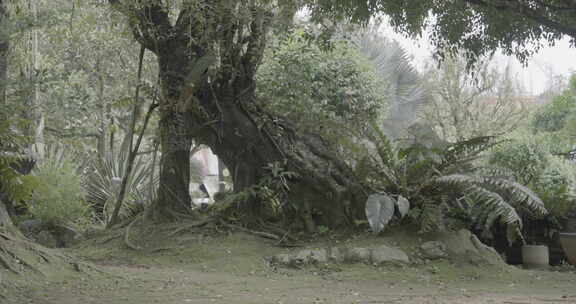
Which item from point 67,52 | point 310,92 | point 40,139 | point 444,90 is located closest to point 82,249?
point 40,139

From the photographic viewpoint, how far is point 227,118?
8719mm

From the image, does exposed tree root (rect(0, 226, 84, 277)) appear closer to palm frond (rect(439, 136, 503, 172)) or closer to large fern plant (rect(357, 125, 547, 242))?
large fern plant (rect(357, 125, 547, 242))

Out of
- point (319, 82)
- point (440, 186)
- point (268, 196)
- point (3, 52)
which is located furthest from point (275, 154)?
point (3, 52)

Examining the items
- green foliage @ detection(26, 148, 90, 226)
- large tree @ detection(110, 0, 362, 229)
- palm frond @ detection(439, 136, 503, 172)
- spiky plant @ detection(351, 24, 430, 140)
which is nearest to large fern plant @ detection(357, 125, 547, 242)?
palm frond @ detection(439, 136, 503, 172)

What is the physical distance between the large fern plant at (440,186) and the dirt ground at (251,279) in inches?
17.8

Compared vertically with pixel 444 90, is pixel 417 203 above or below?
below

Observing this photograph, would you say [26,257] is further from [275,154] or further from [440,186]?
[440,186]

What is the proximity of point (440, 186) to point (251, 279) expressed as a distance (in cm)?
257

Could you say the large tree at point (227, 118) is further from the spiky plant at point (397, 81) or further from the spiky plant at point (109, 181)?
the spiky plant at point (397, 81)

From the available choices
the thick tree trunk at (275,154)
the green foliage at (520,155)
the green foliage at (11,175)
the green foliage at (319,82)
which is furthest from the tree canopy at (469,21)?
the green foliage at (520,155)

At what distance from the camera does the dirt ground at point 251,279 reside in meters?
5.05

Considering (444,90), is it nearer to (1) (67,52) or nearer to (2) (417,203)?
(1) (67,52)

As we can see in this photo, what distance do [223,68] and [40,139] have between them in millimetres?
4926

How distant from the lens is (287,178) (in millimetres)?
8430
